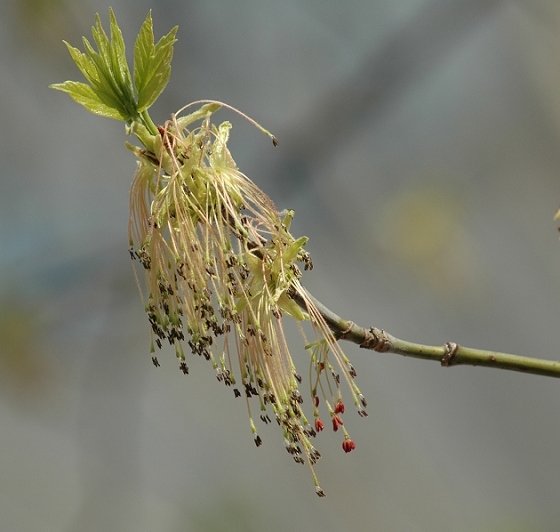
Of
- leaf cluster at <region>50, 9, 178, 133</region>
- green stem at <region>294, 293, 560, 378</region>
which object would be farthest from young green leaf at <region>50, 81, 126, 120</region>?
green stem at <region>294, 293, 560, 378</region>

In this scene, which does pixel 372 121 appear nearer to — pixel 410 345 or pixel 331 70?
pixel 331 70

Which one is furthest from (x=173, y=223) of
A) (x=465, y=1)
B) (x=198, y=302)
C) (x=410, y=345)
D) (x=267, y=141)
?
(x=465, y=1)

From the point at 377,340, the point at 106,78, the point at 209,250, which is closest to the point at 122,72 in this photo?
the point at 106,78

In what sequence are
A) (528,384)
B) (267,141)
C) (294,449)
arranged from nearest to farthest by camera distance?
(294,449) < (267,141) < (528,384)

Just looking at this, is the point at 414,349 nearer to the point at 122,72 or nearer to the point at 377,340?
the point at 377,340

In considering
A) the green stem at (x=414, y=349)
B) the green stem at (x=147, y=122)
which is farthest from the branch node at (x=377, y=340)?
the green stem at (x=147, y=122)

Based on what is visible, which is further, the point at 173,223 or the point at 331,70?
the point at 331,70

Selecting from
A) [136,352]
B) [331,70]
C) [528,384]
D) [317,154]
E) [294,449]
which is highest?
[331,70]
